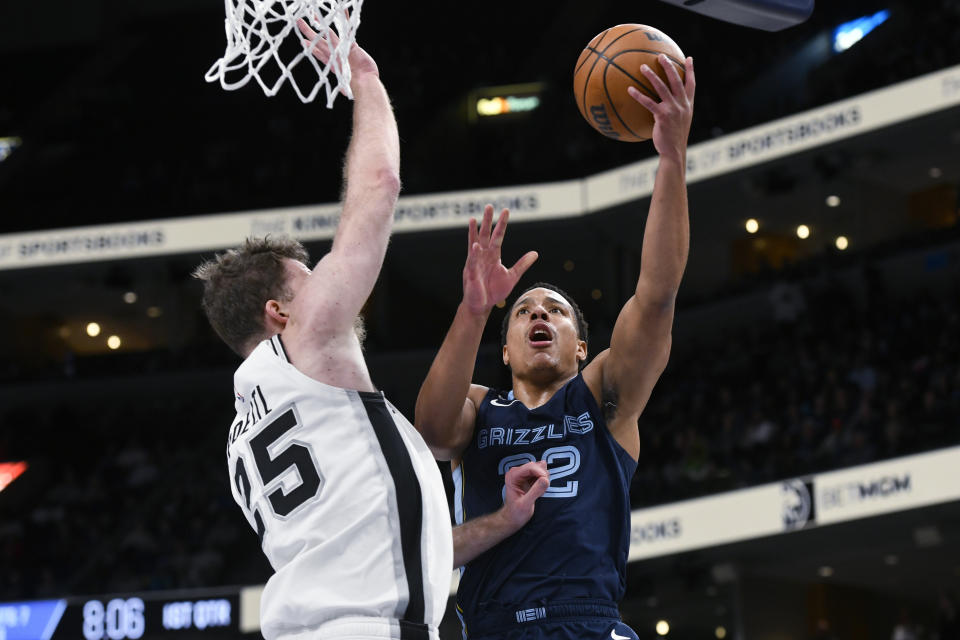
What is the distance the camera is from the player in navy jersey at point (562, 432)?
3311mm

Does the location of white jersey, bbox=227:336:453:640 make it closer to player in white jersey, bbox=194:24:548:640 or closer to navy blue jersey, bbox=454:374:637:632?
player in white jersey, bbox=194:24:548:640


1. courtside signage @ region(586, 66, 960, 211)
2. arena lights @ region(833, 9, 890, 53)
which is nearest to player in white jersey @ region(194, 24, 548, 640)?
courtside signage @ region(586, 66, 960, 211)

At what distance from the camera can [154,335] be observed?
2320 cm

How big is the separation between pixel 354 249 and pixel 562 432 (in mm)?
1196

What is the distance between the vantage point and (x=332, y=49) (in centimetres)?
313

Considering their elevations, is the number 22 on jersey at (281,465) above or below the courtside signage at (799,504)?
below

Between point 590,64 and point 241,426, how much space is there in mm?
1765

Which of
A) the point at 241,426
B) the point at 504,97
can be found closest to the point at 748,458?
the point at 504,97

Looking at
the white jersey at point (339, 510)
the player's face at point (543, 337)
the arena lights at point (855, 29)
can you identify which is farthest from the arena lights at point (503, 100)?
the white jersey at point (339, 510)

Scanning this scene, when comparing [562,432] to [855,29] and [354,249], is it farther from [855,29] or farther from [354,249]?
[855,29]

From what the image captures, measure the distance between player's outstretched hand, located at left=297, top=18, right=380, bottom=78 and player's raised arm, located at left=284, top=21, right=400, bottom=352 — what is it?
0.84ft

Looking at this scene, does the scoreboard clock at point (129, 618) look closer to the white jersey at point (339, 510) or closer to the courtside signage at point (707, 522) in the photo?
the courtside signage at point (707, 522)

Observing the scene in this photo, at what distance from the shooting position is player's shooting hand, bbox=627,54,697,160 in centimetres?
326

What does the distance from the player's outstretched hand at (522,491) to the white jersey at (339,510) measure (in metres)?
0.67
